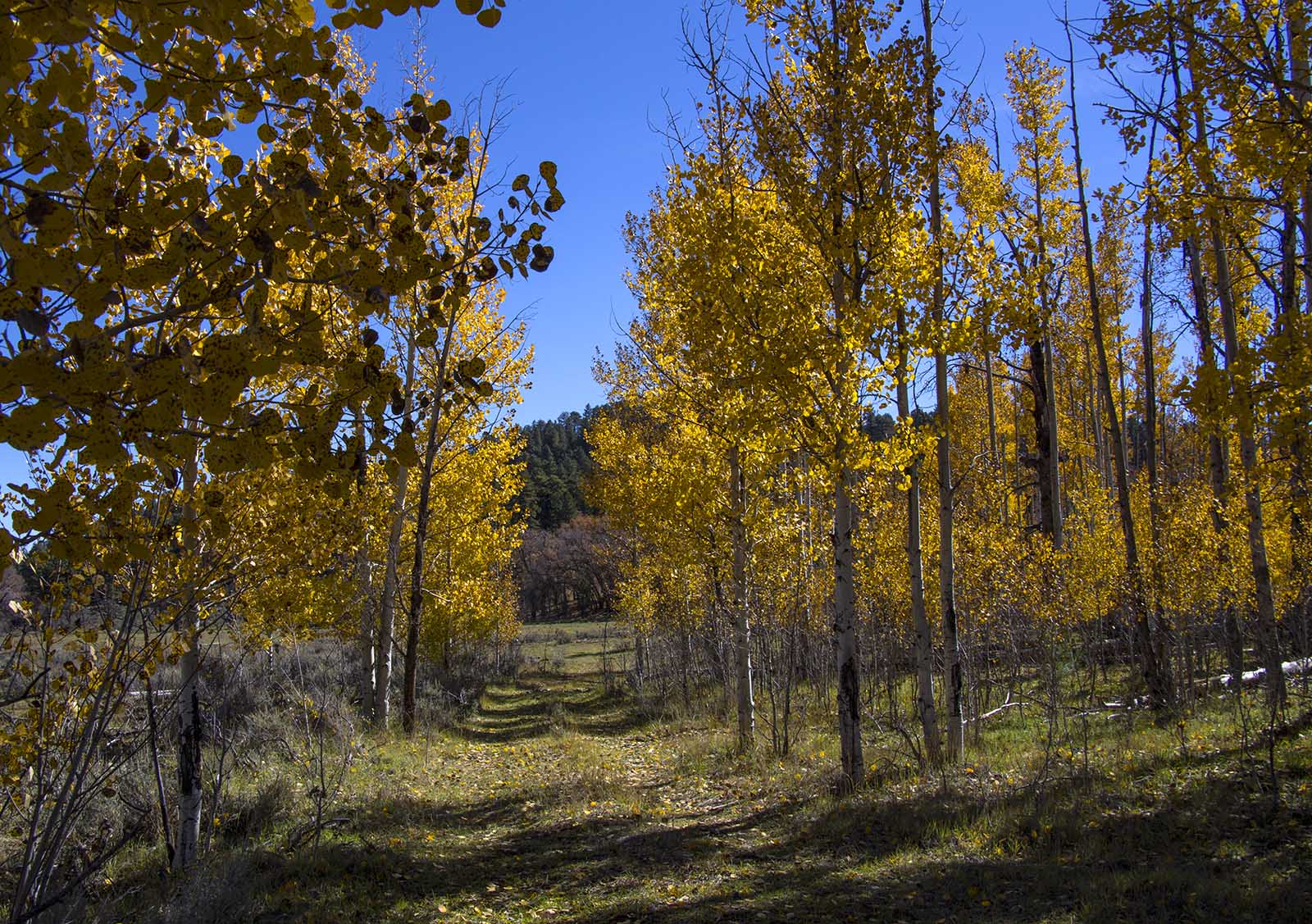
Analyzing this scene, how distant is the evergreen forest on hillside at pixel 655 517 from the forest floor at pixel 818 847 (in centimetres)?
4

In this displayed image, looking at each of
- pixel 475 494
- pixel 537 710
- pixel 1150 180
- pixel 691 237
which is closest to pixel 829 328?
pixel 691 237

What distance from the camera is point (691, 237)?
6.84 m

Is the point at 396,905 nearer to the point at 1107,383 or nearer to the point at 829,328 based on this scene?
the point at 829,328

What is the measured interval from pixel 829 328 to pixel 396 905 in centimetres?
502

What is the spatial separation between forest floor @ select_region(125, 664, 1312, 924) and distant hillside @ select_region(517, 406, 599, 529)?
40.1 metres

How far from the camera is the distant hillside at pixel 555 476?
202 ft

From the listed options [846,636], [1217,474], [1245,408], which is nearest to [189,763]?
[846,636]

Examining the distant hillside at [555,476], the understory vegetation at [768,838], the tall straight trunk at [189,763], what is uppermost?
the distant hillside at [555,476]

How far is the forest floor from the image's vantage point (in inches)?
178

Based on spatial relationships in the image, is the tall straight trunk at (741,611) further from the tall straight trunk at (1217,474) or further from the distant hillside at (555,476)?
the distant hillside at (555,476)

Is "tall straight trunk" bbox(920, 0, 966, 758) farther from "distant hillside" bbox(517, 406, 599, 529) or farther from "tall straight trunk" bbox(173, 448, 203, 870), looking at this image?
"distant hillside" bbox(517, 406, 599, 529)

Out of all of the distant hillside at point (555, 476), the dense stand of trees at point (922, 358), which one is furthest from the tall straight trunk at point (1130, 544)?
the distant hillside at point (555, 476)

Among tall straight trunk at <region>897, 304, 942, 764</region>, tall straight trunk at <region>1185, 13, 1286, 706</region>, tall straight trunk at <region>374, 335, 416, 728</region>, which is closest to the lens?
tall straight trunk at <region>1185, 13, 1286, 706</region>

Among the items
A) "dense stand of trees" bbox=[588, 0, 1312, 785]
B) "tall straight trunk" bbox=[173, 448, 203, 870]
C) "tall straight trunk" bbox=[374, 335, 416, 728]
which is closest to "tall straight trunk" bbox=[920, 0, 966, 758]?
"dense stand of trees" bbox=[588, 0, 1312, 785]
